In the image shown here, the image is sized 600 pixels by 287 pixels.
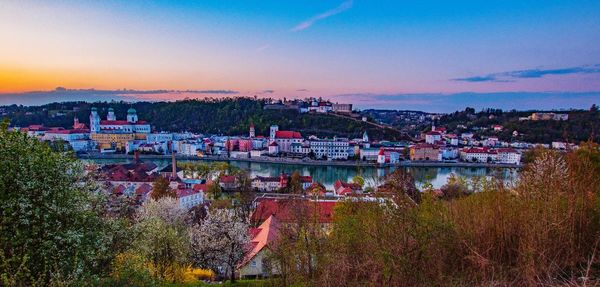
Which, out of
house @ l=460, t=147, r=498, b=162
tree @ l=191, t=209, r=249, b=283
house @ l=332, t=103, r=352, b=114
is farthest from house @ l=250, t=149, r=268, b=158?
tree @ l=191, t=209, r=249, b=283

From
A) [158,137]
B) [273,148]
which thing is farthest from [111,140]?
[273,148]

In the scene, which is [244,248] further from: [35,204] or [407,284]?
[407,284]

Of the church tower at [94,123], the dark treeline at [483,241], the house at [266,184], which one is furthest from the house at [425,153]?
the church tower at [94,123]

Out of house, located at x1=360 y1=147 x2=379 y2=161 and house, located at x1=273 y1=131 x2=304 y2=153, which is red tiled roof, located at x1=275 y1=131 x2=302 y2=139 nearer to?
house, located at x1=273 y1=131 x2=304 y2=153

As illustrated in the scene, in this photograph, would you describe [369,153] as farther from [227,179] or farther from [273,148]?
[227,179]

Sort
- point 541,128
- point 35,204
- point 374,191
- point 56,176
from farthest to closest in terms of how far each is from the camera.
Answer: point 541,128, point 374,191, point 56,176, point 35,204

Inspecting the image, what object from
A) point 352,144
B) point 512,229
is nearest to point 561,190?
point 512,229
